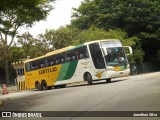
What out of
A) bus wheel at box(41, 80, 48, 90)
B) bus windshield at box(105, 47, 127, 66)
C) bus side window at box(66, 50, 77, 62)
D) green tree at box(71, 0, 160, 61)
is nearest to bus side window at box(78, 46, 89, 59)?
bus side window at box(66, 50, 77, 62)

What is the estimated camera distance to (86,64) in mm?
25953

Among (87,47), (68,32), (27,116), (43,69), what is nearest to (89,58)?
(87,47)

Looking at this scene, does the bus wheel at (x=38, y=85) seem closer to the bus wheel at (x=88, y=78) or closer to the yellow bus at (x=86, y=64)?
the yellow bus at (x=86, y=64)

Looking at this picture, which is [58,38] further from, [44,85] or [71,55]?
[71,55]

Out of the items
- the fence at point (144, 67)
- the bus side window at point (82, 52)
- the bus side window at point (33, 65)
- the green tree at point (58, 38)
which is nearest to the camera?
the bus side window at point (82, 52)

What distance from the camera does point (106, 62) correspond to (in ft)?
81.4

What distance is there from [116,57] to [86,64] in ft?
7.59

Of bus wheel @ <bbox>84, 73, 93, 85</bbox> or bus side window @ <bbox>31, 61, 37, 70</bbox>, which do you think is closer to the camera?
bus wheel @ <bbox>84, 73, 93, 85</bbox>

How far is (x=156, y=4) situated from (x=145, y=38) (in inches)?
216

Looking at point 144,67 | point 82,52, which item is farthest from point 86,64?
point 144,67

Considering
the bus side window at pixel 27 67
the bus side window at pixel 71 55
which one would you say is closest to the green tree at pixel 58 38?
the bus side window at pixel 27 67

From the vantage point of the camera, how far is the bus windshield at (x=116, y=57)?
24969mm

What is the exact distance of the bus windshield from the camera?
983 inches

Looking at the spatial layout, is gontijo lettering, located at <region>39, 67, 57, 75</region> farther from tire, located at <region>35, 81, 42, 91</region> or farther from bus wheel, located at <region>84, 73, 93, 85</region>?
bus wheel, located at <region>84, 73, 93, 85</region>
